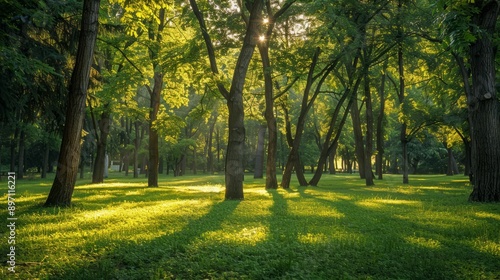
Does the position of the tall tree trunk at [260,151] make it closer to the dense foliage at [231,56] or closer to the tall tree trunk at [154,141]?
the dense foliage at [231,56]

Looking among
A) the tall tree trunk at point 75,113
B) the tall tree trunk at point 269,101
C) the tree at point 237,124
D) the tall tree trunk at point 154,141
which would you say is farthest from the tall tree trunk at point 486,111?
the tall tree trunk at point 154,141

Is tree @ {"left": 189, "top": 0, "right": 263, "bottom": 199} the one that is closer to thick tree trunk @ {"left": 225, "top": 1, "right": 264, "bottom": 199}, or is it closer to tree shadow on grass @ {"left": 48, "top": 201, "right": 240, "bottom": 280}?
thick tree trunk @ {"left": 225, "top": 1, "right": 264, "bottom": 199}

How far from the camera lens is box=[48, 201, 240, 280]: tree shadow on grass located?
4453 mm

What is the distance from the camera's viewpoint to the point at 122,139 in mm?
45312

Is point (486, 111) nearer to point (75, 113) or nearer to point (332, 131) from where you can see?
point (332, 131)

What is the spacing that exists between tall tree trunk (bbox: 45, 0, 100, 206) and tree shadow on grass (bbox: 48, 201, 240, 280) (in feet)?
17.1

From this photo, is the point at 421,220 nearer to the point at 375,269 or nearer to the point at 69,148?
the point at 375,269

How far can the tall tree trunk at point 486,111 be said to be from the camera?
11477 mm

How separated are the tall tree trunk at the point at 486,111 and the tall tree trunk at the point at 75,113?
40.4ft

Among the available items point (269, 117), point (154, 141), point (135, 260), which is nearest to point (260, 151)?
point (154, 141)

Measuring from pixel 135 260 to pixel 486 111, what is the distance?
1190 centimetres

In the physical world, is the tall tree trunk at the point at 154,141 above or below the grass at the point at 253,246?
above

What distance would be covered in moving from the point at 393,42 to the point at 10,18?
1776 cm

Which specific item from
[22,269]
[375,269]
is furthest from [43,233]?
[375,269]
